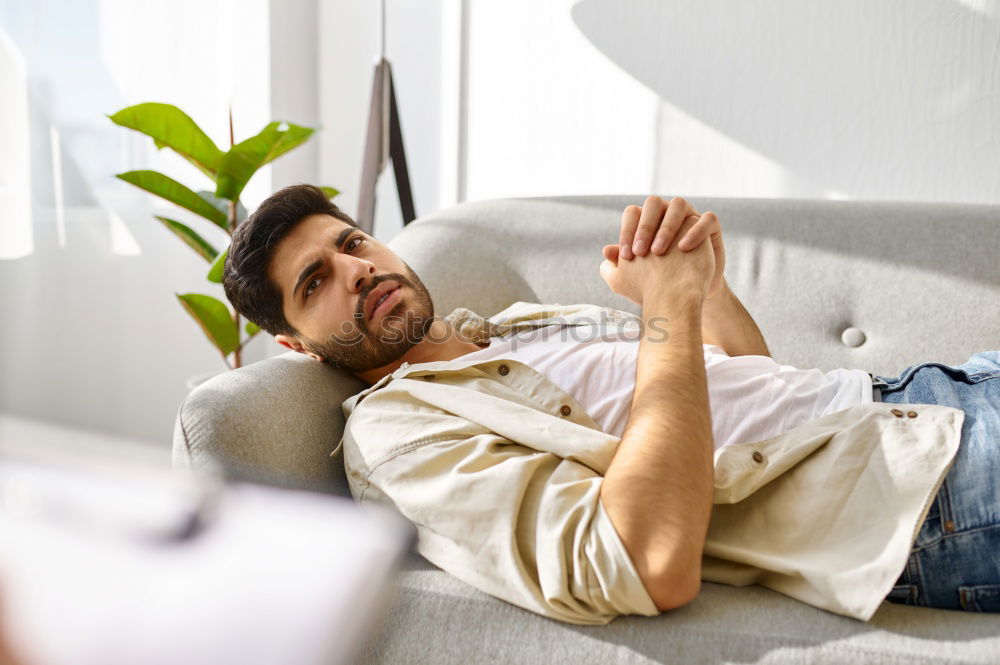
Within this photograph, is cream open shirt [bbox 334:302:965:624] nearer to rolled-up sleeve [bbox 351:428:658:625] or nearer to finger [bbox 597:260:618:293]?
rolled-up sleeve [bbox 351:428:658:625]

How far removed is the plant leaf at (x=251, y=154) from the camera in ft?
5.80

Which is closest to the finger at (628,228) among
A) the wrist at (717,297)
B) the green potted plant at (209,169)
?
the wrist at (717,297)

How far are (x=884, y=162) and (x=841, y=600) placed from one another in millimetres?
1426

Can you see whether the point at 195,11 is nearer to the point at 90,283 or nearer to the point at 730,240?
the point at 90,283

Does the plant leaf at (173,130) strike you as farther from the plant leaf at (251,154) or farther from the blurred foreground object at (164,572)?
the blurred foreground object at (164,572)

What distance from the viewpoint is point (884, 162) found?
6.24 ft

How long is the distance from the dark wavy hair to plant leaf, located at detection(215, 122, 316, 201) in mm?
530

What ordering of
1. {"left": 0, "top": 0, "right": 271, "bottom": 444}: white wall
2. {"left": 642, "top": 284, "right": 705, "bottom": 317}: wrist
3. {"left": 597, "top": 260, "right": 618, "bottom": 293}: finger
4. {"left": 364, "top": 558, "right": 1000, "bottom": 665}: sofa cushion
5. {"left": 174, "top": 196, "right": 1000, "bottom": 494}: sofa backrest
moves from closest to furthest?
{"left": 364, "top": 558, "right": 1000, "bottom": 665}: sofa cushion → {"left": 642, "top": 284, "right": 705, "bottom": 317}: wrist → {"left": 597, "top": 260, "right": 618, "bottom": 293}: finger → {"left": 174, "top": 196, "right": 1000, "bottom": 494}: sofa backrest → {"left": 0, "top": 0, "right": 271, "bottom": 444}: white wall

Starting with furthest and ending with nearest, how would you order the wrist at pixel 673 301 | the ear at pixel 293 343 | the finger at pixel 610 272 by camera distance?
the ear at pixel 293 343
the finger at pixel 610 272
the wrist at pixel 673 301

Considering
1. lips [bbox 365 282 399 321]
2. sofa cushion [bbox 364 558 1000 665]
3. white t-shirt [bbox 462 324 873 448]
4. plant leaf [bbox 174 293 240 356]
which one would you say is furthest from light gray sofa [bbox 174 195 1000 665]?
plant leaf [bbox 174 293 240 356]

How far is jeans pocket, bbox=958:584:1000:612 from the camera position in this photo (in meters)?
0.83

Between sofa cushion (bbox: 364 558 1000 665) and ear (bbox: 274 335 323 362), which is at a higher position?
ear (bbox: 274 335 323 362)

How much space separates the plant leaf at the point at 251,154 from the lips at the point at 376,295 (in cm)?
70

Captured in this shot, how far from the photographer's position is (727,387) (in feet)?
3.68
